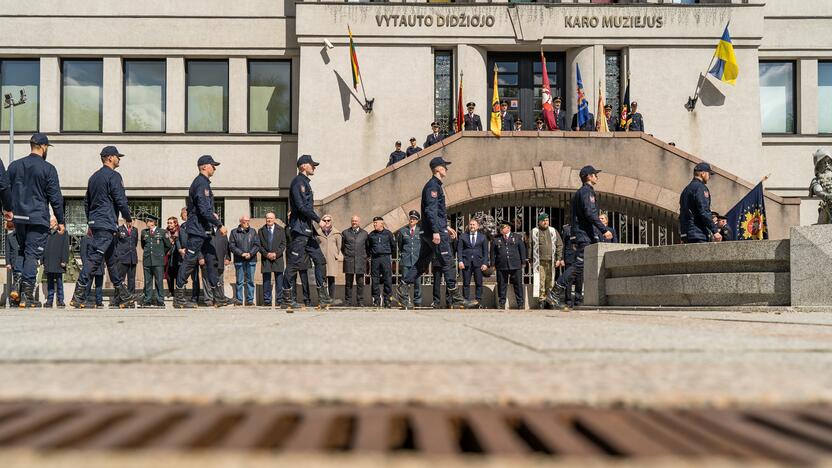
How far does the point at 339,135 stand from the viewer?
25438 mm

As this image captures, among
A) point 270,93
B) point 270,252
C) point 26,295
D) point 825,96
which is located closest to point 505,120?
point 270,252

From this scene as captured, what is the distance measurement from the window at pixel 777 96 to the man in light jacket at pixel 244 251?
17.5 m

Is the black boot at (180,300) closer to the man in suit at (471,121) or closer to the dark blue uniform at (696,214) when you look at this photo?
the dark blue uniform at (696,214)

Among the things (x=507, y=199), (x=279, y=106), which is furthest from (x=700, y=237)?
(x=279, y=106)

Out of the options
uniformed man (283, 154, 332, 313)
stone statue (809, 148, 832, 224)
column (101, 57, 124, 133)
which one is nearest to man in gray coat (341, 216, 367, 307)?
uniformed man (283, 154, 332, 313)

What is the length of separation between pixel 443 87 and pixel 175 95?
27.6 ft

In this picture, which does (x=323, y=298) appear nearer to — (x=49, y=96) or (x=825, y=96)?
(x=49, y=96)

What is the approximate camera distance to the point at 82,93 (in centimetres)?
2756

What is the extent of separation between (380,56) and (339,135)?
103 inches

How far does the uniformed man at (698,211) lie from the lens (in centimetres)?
1194

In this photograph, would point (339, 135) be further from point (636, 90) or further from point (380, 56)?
point (636, 90)

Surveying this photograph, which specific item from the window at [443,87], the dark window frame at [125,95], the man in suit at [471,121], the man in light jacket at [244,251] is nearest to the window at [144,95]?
the dark window frame at [125,95]

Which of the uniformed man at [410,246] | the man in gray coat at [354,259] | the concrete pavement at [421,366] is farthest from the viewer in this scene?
the man in gray coat at [354,259]

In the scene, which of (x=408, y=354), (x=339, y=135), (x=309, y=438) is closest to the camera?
(x=309, y=438)
